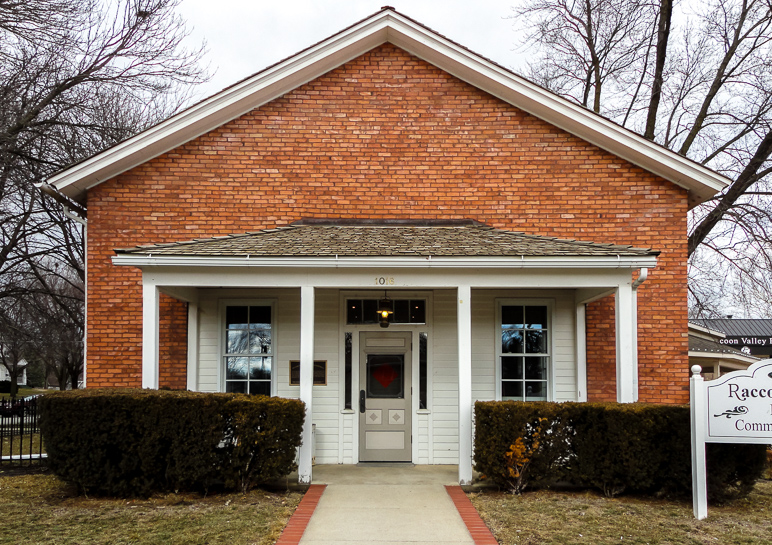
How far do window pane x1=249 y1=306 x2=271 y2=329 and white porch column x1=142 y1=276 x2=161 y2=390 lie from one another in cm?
199

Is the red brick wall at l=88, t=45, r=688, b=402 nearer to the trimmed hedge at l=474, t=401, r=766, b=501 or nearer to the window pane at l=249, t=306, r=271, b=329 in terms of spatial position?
the window pane at l=249, t=306, r=271, b=329

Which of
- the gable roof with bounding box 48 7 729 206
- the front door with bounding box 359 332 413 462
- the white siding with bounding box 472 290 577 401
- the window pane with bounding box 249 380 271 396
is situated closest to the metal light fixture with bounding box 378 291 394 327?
the front door with bounding box 359 332 413 462

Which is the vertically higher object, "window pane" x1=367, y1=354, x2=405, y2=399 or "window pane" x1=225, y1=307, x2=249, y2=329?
"window pane" x1=225, y1=307, x2=249, y2=329

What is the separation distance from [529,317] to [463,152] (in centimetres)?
302

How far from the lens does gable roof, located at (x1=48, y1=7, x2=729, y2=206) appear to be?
36.4ft

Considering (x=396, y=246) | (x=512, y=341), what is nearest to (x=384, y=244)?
(x=396, y=246)

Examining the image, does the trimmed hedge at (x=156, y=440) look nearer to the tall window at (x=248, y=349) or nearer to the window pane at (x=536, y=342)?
the tall window at (x=248, y=349)

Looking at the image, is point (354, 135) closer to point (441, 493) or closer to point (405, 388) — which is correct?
point (405, 388)

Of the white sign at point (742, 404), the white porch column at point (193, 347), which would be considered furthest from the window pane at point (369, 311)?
the white sign at point (742, 404)

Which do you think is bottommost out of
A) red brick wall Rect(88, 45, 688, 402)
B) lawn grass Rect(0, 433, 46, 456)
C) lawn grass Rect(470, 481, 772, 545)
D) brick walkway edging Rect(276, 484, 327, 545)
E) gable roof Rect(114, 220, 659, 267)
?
lawn grass Rect(0, 433, 46, 456)

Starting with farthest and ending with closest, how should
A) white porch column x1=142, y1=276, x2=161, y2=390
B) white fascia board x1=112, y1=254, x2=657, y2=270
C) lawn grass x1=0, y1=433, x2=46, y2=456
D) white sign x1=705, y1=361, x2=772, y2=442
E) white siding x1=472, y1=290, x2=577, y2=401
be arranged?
lawn grass x1=0, y1=433, x2=46, y2=456 → white siding x1=472, y1=290, x2=577, y2=401 → white porch column x1=142, y1=276, x2=161, y2=390 → white fascia board x1=112, y1=254, x2=657, y2=270 → white sign x1=705, y1=361, x2=772, y2=442

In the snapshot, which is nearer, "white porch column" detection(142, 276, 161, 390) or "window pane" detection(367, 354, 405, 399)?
"white porch column" detection(142, 276, 161, 390)

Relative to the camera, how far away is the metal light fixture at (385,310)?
10.9 m

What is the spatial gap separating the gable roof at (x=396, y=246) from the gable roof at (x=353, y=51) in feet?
6.78
